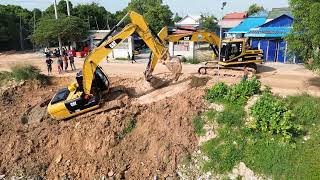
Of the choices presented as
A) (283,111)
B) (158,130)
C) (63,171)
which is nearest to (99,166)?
(63,171)

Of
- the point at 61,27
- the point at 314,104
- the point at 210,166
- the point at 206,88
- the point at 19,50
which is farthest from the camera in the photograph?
the point at 19,50

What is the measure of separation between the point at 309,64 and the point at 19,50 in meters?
40.5

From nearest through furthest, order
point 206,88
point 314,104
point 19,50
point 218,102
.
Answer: point 314,104, point 218,102, point 206,88, point 19,50

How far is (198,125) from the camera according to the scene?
14664mm

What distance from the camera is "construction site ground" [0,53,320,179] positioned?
1353 centimetres

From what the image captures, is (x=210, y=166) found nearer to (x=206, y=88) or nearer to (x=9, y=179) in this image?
(x=206, y=88)

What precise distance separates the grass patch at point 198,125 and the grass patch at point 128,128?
2.61m

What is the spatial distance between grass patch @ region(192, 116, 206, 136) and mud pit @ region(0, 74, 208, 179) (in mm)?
221

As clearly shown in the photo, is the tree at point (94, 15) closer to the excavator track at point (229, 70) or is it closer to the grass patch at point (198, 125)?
the excavator track at point (229, 70)

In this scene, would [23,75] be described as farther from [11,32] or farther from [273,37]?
[11,32]

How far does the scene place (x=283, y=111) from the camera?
44.7 feet

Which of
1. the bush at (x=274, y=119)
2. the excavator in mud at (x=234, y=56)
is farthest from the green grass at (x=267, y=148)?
the excavator in mud at (x=234, y=56)

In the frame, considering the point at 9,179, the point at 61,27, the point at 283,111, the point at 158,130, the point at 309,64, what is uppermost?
the point at 61,27

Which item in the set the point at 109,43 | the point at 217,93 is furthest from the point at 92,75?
the point at 217,93
